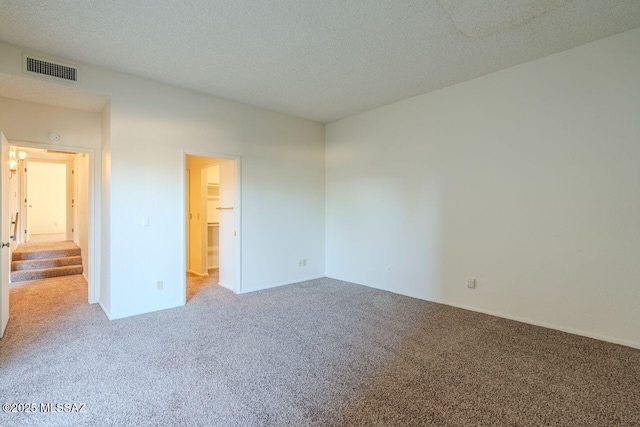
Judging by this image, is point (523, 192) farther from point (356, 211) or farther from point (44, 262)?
point (44, 262)

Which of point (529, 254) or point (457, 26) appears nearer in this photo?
point (457, 26)

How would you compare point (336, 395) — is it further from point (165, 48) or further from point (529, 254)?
point (165, 48)

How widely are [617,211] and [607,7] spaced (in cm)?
173

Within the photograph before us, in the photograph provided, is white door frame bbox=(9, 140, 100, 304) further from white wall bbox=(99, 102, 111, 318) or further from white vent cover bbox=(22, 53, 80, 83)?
white vent cover bbox=(22, 53, 80, 83)

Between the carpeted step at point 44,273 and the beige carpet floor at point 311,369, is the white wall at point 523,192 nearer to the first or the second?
the beige carpet floor at point 311,369

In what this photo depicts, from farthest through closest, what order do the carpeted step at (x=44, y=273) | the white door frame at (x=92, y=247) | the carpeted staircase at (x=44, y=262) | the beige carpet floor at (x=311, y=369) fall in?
1. the carpeted staircase at (x=44, y=262)
2. the carpeted step at (x=44, y=273)
3. the white door frame at (x=92, y=247)
4. the beige carpet floor at (x=311, y=369)

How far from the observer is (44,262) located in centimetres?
571

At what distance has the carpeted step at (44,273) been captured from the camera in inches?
206

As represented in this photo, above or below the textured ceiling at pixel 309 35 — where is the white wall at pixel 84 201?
below

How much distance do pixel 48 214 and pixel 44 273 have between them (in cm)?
606

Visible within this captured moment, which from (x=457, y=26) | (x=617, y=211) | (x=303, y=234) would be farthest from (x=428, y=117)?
(x=303, y=234)

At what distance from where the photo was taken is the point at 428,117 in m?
4.18

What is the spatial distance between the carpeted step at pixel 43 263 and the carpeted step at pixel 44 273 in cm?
12

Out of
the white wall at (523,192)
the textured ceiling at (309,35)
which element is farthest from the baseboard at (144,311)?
the white wall at (523,192)
